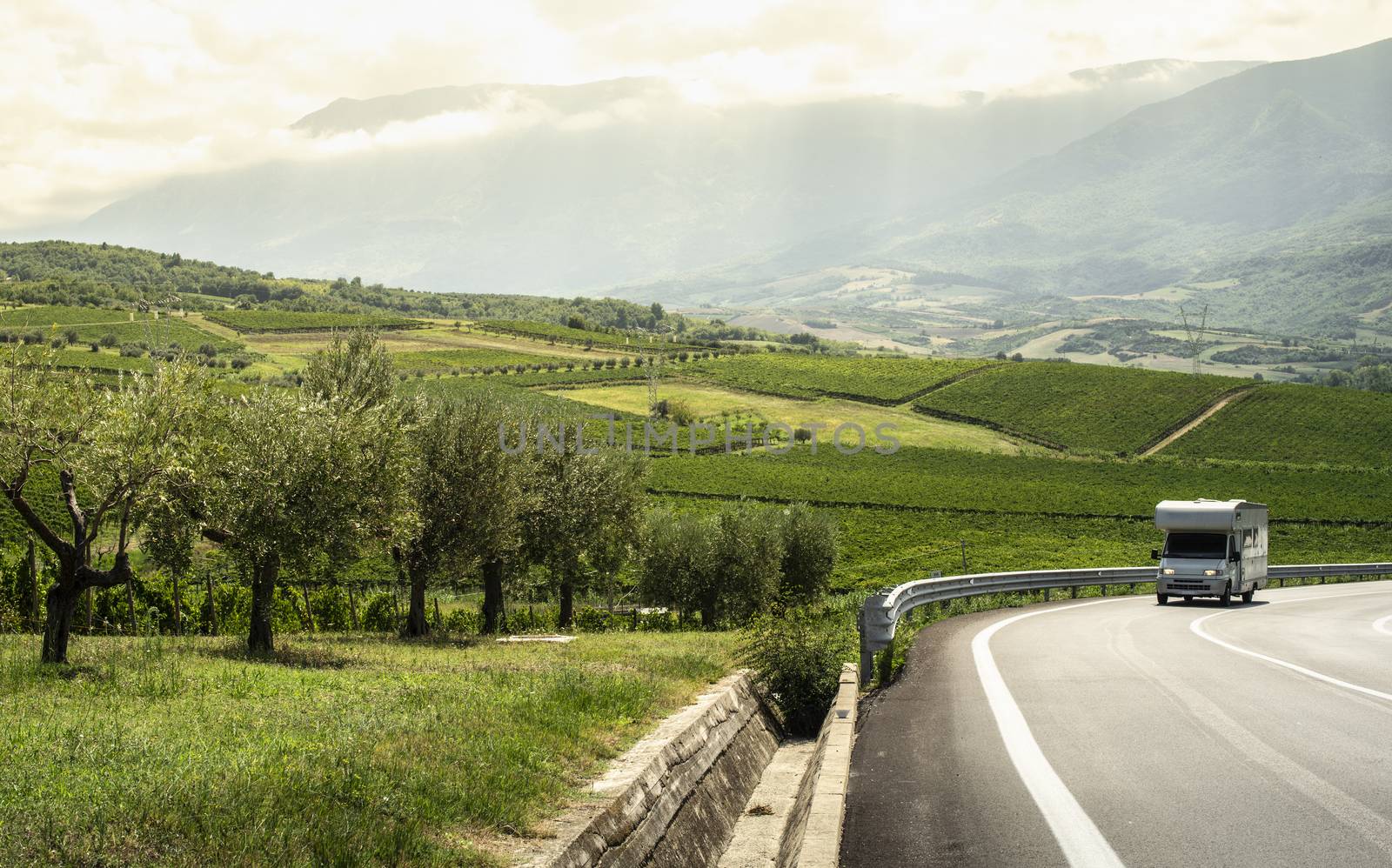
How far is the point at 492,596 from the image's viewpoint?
39.1 meters

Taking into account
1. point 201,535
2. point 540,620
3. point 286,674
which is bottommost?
point 540,620

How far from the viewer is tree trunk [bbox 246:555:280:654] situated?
23406 mm

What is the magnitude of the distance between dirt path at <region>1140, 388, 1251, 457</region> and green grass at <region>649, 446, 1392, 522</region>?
6351 millimetres

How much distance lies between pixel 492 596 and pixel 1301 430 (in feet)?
345

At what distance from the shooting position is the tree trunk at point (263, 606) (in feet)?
76.8

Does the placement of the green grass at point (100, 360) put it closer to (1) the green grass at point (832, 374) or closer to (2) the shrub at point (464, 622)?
(1) the green grass at point (832, 374)

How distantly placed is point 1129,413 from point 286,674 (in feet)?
403

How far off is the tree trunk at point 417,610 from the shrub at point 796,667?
1524 centimetres

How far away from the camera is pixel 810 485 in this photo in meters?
93.9

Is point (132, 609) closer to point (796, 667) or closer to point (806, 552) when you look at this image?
point (796, 667)

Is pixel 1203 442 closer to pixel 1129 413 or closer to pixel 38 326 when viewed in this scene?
pixel 1129 413

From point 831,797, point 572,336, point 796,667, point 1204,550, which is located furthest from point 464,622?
point 572,336

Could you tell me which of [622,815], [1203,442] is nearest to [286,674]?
[622,815]

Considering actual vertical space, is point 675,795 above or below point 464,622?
above
